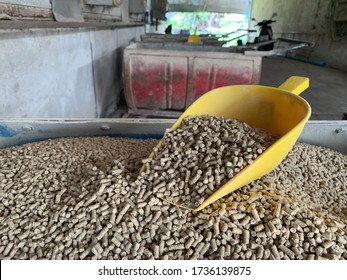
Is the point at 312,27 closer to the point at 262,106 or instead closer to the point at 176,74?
the point at 176,74

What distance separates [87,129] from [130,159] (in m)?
0.55

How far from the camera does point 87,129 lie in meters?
1.62

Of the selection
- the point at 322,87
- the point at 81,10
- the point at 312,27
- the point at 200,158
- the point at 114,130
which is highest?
the point at 81,10

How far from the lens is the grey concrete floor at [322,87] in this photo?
11.6ft

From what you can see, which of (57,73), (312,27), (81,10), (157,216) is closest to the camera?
(157,216)

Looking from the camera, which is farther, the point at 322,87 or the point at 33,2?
the point at 322,87

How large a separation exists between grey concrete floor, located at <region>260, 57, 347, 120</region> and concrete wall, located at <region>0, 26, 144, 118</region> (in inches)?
99.5

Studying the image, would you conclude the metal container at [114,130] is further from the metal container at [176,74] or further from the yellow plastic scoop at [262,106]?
Result: the metal container at [176,74]

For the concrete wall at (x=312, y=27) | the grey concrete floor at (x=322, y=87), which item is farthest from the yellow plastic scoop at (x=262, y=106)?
the concrete wall at (x=312, y=27)

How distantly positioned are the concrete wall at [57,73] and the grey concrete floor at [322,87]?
99.5 inches

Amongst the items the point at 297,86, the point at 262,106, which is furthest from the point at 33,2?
the point at 297,86

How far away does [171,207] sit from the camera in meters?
0.96

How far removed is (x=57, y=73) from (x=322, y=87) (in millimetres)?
4440

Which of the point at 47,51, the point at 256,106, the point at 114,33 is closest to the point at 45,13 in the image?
the point at 47,51
